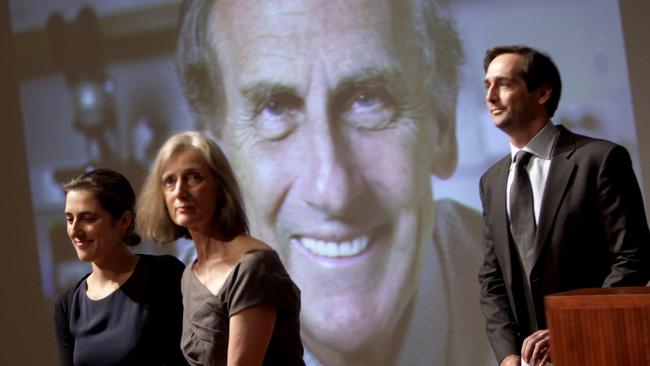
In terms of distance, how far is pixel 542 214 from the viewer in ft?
6.54

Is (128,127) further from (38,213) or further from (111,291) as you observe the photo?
(111,291)

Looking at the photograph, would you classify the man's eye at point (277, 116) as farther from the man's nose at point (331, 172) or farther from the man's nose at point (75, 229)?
the man's nose at point (75, 229)

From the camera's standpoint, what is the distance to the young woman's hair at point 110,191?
2.11 meters

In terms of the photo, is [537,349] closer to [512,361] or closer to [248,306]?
[512,361]

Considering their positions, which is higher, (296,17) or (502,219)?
(296,17)

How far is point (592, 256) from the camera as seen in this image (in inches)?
77.8

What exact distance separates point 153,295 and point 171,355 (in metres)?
0.15

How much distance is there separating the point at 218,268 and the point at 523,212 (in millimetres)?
773

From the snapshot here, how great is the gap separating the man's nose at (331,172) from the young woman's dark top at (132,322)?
183 cm

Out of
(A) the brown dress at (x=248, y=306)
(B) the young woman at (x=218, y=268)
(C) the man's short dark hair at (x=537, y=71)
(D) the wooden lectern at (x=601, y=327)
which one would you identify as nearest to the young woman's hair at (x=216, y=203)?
(B) the young woman at (x=218, y=268)

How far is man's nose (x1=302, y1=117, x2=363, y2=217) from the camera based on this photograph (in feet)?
12.7

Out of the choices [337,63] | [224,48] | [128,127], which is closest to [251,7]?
[224,48]

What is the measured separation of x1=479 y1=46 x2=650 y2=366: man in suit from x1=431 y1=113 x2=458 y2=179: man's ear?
1.73 meters

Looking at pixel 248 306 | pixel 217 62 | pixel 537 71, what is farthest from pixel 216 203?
pixel 217 62
